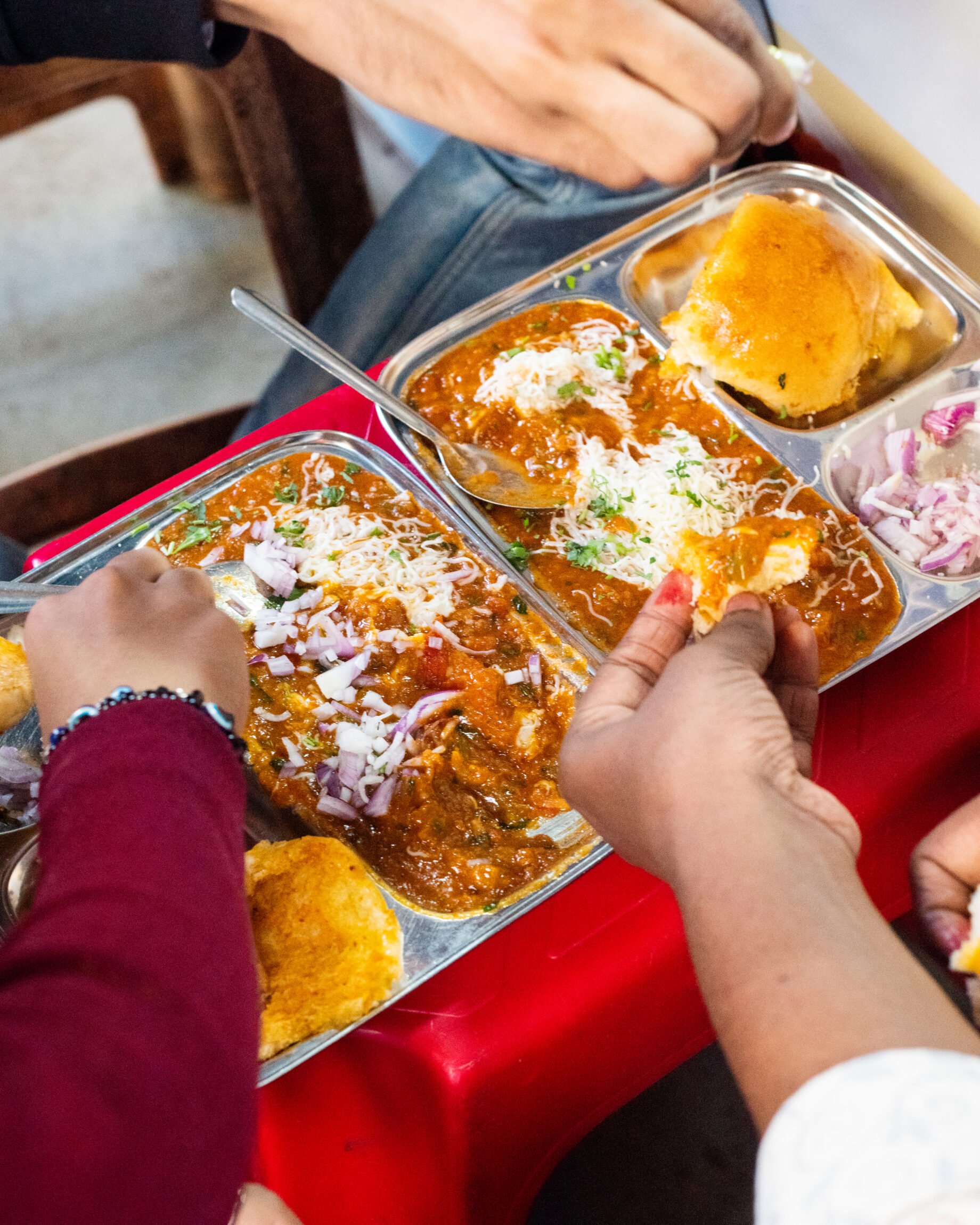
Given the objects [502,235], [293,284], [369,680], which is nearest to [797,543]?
[369,680]

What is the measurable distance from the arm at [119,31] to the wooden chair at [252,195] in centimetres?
114

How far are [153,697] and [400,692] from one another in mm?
606

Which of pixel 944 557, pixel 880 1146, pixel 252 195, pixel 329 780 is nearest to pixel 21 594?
pixel 329 780

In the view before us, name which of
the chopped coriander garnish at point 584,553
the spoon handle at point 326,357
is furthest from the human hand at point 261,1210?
the spoon handle at point 326,357

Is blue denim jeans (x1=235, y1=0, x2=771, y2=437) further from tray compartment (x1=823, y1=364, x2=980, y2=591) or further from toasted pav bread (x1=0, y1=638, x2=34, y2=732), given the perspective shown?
toasted pav bread (x1=0, y1=638, x2=34, y2=732)

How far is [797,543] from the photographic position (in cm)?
184

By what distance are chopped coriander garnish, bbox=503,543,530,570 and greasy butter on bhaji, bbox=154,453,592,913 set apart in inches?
2.3

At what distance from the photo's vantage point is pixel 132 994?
108 cm

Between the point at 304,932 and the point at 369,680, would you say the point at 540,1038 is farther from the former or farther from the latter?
the point at 369,680

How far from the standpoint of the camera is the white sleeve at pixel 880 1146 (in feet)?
2.99

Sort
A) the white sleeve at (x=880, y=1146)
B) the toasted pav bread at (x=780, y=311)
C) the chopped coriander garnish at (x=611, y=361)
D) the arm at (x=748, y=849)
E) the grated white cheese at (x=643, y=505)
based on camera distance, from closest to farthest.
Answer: the white sleeve at (x=880, y=1146) → the arm at (x=748, y=849) → the grated white cheese at (x=643, y=505) → the toasted pav bread at (x=780, y=311) → the chopped coriander garnish at (x=611, y=361)

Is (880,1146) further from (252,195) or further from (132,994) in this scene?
(252,195)

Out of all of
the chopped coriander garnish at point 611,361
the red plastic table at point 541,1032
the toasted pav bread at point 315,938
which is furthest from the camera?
the chopped coriander garnish at point 611,361

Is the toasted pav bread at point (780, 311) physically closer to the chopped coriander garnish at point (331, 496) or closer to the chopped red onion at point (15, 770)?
the chopped coriander garnish at point (331, 496)
